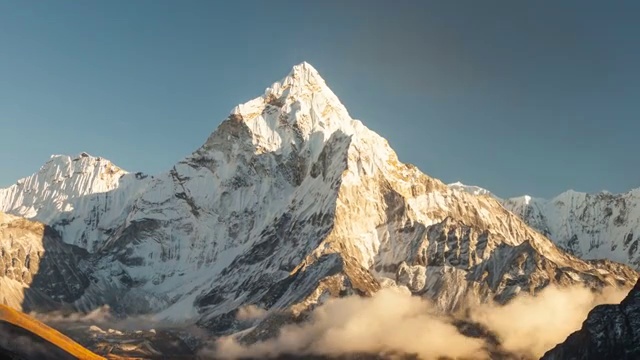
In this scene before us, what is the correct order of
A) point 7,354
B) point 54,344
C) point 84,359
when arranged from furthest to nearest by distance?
point 84,359, point 54,344, point 7,354

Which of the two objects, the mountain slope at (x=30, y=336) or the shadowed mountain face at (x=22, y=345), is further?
the mountain slope at (x=30, y=336)

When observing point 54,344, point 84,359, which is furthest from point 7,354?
point 84,359

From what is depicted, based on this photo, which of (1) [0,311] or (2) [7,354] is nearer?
(2) [7,354]

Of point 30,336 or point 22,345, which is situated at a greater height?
point 30,336

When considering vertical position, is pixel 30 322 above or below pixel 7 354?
above

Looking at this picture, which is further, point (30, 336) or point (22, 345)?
point (30, 336)

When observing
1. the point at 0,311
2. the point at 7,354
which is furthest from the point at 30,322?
the point at 7,354

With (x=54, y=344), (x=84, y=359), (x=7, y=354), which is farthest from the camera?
(x=84, y=359)

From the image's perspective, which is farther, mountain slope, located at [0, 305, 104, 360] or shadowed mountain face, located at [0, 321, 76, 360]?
mountain slope, located at [0, 305, 104, 360]

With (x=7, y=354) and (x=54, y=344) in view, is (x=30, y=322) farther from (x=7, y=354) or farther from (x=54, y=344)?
(x=7, y=354)

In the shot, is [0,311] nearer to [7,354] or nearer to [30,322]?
[30,322]
